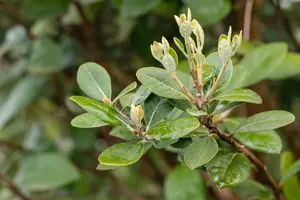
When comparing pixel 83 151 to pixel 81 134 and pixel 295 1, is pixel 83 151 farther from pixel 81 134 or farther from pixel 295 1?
pixel 295 1

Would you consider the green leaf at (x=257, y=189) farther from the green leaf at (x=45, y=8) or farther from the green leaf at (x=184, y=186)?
the green leaf at (x=45, y=8)

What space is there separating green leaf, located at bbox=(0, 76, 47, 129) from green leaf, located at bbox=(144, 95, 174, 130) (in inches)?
14.9

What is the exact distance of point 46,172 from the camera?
2.15ft

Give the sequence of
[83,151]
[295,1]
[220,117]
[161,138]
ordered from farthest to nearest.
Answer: [83,151], [295,1], [220,117], [161,138]

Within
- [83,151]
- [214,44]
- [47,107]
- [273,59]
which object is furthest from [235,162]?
[47,107]

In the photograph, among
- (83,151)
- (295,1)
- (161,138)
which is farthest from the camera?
(83,151)

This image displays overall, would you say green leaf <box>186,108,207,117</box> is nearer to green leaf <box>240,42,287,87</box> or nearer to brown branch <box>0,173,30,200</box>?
green leaf <box>240,42,287,87</box>

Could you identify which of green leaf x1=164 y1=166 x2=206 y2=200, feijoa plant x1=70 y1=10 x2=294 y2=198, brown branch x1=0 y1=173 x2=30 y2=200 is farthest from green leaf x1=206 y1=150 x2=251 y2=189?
brown branch x1=0 y1=173 x2=30 y2=200

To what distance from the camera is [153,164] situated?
865 millimetres

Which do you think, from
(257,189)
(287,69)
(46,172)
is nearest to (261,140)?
(257,189)

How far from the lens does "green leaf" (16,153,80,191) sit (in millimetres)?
636

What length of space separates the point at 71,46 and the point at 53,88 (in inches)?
3.3

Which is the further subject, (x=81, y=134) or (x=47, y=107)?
(x=47, y=107)

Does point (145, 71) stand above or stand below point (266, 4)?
above
